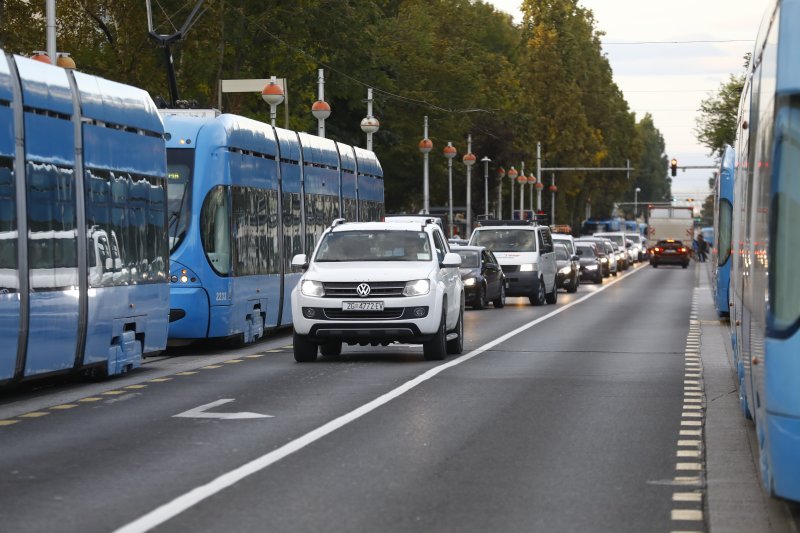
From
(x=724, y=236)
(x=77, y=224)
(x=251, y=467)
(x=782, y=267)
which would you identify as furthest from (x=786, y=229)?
(x=724, y=236)

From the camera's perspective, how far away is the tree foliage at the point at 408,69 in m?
55.4

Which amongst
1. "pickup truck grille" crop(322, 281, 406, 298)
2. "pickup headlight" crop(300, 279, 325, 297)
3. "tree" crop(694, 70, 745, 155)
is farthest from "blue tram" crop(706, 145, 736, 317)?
"tree" crop(694, 70, 745, 155)

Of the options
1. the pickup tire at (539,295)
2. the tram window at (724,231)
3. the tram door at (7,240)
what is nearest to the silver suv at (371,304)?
the tram door at (7,240)

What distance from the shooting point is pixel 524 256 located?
44812 mm

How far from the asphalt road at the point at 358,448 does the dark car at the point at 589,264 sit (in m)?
42.9

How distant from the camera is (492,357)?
942 inches

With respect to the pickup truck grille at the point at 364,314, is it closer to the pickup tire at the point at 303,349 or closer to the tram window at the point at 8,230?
the pickup tire at the point at 303,349

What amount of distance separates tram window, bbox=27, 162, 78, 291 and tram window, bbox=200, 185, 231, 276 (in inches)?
263

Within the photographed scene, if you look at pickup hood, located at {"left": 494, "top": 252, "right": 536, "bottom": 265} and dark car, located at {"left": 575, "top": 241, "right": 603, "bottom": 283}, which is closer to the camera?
pickup hood, located at {"left": 494, "top": 252, "right": 536, "bottom": 265}

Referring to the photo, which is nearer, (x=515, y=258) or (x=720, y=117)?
(x=515, y=258)

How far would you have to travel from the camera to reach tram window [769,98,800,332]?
8828 mm

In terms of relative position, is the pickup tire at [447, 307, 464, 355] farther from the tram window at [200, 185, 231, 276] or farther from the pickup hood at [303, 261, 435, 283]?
the tram window at [200, 185, 231, 276]

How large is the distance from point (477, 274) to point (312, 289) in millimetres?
18977

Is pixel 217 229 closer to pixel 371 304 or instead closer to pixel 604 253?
pixel 371 304
